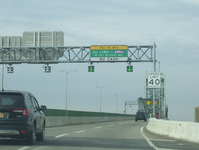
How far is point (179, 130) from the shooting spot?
19016mm

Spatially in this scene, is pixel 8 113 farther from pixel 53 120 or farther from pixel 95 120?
pixel 95 120

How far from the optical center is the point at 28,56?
148 ft

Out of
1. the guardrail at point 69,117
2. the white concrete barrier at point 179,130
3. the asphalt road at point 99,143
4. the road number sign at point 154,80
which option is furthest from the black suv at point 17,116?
the guardrail at point 69,117

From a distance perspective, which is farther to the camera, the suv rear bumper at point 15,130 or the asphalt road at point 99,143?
the asphalt road at point 99,143

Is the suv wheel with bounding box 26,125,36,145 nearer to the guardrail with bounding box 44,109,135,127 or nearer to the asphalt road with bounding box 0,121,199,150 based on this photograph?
the asphalt road with bounding box 0,121,199,150

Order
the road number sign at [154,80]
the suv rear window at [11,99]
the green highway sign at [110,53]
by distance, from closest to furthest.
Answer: the suv rear window at [11,99]
the road number sign at [154,80]
the green highway sign at [110,53]

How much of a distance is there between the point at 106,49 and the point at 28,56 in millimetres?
8463

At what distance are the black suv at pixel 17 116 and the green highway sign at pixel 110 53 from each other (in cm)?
2861

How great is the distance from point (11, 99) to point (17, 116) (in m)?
0.67

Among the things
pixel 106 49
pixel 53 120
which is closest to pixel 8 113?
pixel 53 120

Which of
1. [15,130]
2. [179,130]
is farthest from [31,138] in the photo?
[179,130]

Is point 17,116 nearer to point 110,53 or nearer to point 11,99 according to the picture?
point 11,99

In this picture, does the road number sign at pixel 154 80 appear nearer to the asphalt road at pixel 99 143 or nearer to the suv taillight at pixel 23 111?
the asphalt road at pixel 99 143

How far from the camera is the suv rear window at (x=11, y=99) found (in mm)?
13727
